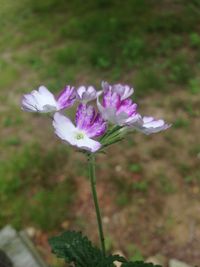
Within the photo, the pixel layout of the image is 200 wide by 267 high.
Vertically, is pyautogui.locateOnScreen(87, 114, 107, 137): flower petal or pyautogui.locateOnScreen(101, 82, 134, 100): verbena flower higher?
pyautogui.locateOnScreen(101, 82, 134, 100): verbena flower

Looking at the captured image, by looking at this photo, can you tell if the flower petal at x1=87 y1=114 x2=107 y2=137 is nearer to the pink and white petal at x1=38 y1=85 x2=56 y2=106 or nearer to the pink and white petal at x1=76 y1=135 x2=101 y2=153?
the pink and white petal at x1=76 y1=135 x2=101 y2=153

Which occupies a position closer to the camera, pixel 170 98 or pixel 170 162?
pixel 170 162

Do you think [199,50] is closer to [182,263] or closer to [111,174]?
[111,174]

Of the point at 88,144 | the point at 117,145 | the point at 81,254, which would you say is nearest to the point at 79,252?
the point at 81,254

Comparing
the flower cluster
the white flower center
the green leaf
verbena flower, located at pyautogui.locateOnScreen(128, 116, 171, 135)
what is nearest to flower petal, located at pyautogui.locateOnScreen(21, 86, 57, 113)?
the flower cluster

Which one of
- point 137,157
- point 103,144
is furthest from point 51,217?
point 103,144

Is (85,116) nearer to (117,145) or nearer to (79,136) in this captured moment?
(79,136)

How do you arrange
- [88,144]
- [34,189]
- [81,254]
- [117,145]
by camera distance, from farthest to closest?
1. [117,145]
2. [34,189]
3. [81,254]
4. [88,144]
